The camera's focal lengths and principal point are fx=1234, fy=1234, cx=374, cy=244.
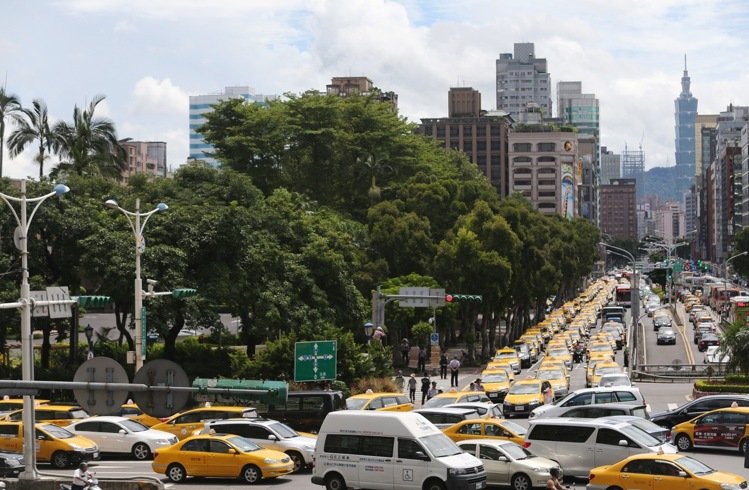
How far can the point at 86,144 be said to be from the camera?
6650cm

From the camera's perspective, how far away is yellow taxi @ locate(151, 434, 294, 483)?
95.8 feet

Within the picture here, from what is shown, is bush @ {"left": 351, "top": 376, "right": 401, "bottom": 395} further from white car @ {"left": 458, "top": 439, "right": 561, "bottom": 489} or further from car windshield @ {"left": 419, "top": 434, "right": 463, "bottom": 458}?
car windshield @ {"left": 419, "top": 434, "right": 463, "bottom": 458}

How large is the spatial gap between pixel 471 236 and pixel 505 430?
46.0m

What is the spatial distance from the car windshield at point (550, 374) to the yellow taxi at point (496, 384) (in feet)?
4.76

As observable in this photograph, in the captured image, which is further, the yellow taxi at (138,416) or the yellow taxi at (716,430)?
the yellow taxi at (138,416)

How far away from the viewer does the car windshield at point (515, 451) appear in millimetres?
27359

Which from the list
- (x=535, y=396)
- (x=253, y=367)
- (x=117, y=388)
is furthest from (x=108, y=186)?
(x=117, y=388)

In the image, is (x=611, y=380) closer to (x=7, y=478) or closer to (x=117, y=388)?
(x=7, y=478)

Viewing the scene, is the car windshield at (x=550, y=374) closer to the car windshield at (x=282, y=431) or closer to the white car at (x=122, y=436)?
the car windshield at (x=282, y=431)

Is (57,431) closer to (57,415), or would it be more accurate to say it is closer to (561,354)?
(57,415)

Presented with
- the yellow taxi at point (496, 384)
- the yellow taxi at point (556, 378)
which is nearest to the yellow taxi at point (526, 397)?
the yellow taxi at point (556, 378)

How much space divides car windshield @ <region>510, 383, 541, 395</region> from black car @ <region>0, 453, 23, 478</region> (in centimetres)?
2086

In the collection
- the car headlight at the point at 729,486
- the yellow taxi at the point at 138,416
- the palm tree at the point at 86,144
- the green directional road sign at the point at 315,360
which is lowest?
the yellow taxi at the point at 138,416

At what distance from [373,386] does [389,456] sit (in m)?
20.8
